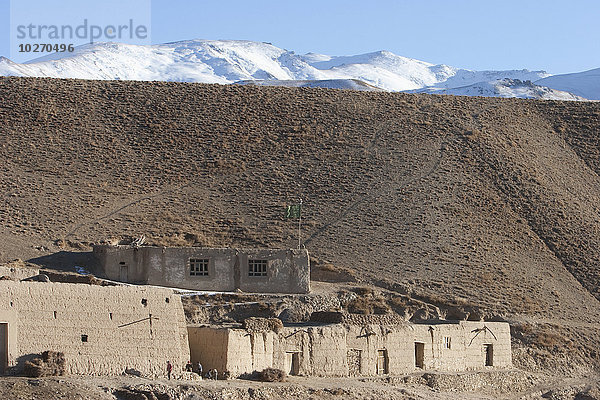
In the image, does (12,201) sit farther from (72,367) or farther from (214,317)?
(72,367)

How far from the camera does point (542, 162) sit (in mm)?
60312

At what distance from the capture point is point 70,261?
42.5 meters

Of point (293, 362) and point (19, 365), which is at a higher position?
point (19, 365)

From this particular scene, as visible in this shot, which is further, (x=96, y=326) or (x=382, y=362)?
(x=382, y=362)

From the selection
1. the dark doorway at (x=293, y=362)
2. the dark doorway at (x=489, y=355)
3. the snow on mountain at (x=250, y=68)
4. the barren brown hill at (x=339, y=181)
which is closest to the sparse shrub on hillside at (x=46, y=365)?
the dark doorway at (x=293, y=362)

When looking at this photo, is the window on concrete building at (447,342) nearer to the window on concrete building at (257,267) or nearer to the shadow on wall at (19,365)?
the window on concrete building at (257,267)

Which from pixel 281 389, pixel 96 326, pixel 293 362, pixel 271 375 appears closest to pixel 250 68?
pixel 293 362

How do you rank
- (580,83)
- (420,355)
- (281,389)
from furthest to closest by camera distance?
1. (580,83)
2. (420,355)
3. (281,389)

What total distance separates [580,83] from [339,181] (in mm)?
90061

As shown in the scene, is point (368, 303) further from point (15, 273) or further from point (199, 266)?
point (15, 273)

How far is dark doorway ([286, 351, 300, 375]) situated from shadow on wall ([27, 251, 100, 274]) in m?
11.0

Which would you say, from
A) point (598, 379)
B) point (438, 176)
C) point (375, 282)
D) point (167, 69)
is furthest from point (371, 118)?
point (167, 69)

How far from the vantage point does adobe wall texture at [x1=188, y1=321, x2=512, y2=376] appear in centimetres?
3000

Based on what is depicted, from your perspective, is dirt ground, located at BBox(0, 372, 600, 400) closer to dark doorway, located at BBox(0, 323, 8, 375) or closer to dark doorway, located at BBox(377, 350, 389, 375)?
dark doorway, located at BBox(377, 350, 389, 375)
